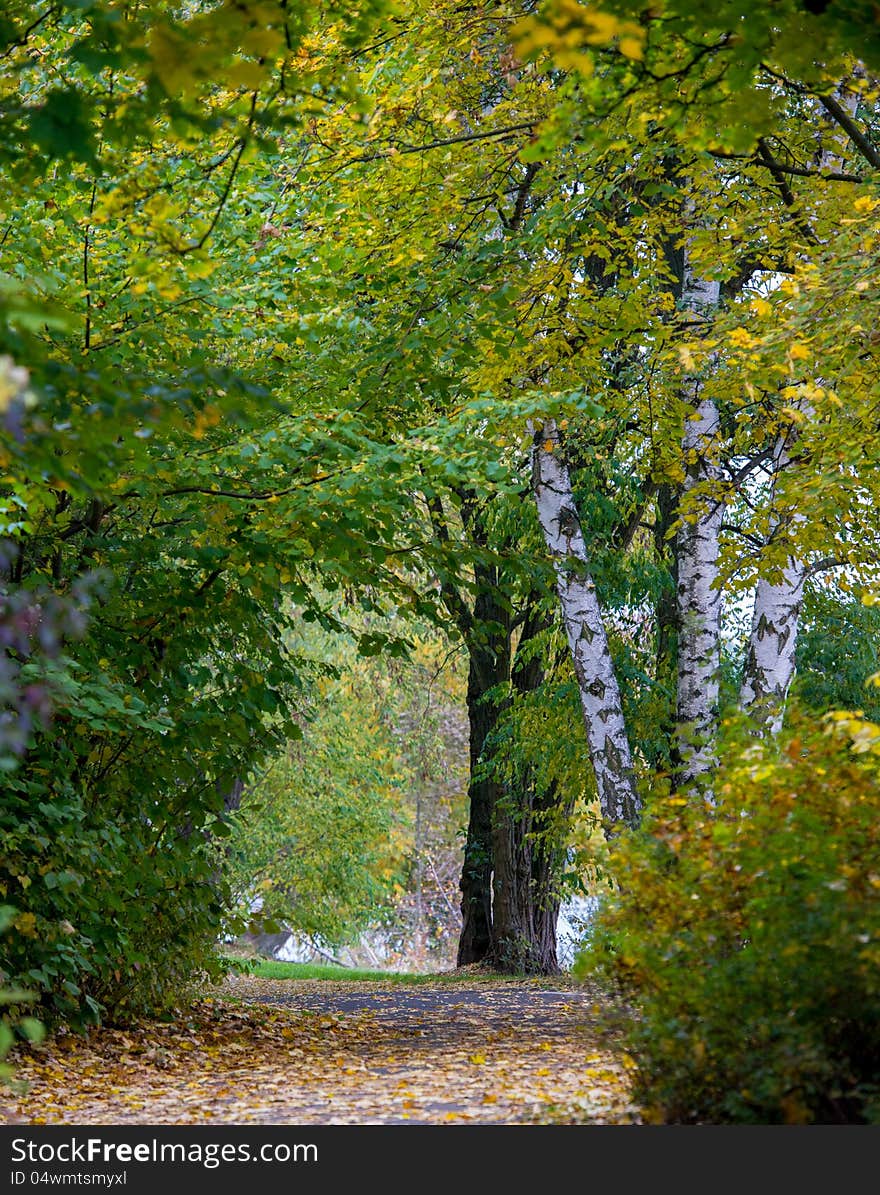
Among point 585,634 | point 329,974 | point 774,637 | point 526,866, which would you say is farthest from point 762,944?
point 329,974

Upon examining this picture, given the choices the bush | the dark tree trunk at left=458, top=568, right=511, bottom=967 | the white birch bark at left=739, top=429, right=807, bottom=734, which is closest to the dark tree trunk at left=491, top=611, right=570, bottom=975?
the dark tree trunk at left=458, top=568, right=511, bottom=967

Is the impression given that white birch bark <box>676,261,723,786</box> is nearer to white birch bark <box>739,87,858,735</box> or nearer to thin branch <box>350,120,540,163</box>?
white birch bark <box>739,87,858,735</box>

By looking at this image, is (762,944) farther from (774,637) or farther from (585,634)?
(585,634)

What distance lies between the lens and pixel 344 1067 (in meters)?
6.54

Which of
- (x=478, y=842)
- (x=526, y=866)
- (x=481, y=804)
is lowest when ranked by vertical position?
(x=526, y=866)

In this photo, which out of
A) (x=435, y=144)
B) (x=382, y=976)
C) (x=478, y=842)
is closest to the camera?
(x=435, y=144)

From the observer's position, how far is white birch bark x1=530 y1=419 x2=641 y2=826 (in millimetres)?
9430

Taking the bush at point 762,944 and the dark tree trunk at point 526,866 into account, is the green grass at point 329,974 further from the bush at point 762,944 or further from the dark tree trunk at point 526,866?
the bush at point 762,944

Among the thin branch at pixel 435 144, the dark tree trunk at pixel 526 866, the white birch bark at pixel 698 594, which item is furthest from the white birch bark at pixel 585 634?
the dark tree trunk at pixel 526 866

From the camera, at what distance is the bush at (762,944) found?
3516 mm

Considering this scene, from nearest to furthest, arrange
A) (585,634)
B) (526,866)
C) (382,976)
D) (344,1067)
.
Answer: (344,1067), (585,634), (526,866), (382,976)

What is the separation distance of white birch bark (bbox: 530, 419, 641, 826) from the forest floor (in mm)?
1598

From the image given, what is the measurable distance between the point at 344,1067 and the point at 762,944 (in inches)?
135
